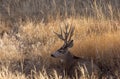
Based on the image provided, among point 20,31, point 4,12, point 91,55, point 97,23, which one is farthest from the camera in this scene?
point 4,12

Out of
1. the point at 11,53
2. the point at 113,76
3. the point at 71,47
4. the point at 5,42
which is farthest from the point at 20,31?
the point at 113,76

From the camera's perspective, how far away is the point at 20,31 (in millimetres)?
11898

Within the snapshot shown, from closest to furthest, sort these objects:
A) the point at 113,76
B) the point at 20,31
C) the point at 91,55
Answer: the point at 113,76
the point at 91,55
the point at 20,31

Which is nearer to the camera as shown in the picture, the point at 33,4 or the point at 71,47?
the point at 71,47

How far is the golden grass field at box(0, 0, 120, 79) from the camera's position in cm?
912

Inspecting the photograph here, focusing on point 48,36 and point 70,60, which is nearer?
→ point 70,60

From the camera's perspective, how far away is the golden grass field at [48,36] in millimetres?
9125

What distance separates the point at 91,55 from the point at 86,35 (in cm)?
125

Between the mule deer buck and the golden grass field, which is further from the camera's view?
the golden grass field

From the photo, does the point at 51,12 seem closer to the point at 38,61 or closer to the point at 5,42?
the point at 5,42

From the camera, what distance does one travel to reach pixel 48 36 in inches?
440

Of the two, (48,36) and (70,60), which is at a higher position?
(48,36)

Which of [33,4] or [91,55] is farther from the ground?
[33,4]

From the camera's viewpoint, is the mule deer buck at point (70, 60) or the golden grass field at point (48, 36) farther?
the golden grass field at point (48, 36)
